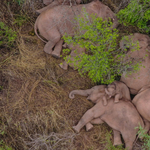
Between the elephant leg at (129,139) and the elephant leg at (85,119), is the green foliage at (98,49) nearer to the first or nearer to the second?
the elephant leg at (85,119)

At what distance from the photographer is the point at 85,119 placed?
341cm

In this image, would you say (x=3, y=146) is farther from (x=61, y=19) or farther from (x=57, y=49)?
(x=61, y=19)

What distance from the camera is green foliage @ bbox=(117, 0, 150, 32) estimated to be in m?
3.39

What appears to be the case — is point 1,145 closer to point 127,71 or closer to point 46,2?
point 127,71

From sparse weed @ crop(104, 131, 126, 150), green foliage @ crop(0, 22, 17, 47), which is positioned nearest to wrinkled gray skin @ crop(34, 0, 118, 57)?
green foliage @ crop(0, 22, 17, 47)

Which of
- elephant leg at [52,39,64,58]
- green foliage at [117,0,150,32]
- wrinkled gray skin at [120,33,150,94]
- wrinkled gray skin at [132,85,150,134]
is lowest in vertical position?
wrinkled gray skin at [132,85,150,134]

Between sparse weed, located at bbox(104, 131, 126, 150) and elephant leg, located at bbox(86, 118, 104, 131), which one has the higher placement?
elephant leg, located at bbox(86, 118, 104, 131)

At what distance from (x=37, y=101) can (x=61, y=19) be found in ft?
5.38

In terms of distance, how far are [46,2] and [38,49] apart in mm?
991

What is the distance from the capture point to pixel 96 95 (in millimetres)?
3457

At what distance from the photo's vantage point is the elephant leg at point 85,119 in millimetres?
3402

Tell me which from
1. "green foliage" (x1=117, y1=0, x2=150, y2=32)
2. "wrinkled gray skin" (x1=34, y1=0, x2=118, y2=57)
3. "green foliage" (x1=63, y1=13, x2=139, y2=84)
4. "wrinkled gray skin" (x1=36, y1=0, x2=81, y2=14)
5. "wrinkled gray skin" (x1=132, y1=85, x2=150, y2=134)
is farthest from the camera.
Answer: "wrinkled gray skin" (x1=36, y1=0, x2=81, y2=14)

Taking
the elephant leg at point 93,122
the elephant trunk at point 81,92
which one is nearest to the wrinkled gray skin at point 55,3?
the elephant trunk at point 81,92

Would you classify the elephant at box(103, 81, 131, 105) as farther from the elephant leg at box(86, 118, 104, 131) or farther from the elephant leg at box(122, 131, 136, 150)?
the elephant leg at box(122, 131, 136, 150)
